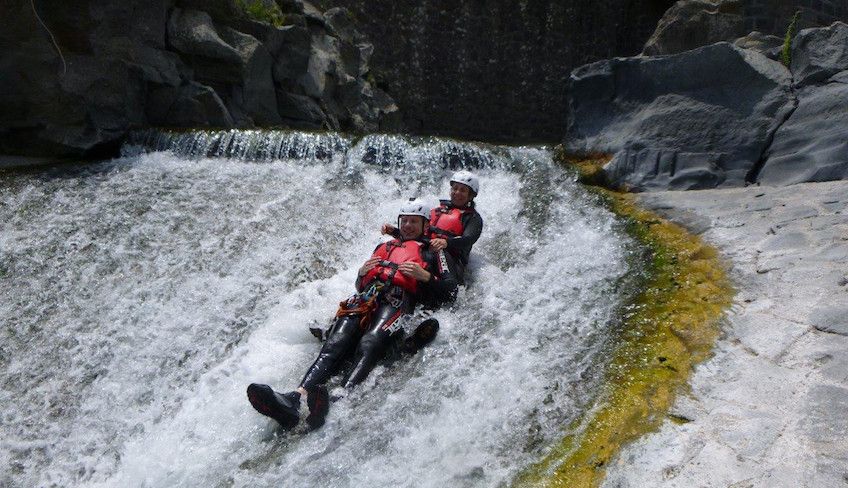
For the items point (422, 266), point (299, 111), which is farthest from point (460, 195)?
point (299, 111)

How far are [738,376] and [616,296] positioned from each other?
1.23m

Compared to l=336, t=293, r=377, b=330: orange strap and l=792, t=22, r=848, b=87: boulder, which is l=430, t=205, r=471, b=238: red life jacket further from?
l=792, t=22, r=848, b=87: boulder

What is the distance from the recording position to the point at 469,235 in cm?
530

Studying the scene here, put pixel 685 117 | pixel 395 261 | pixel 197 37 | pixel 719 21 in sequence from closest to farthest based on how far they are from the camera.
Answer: pixel 395 261, pixel 685 117, pixel 197 37, pixel 719 21

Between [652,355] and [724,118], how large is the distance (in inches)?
136

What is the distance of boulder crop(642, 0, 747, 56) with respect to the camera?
10266 millimetres

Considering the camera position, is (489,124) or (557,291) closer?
(557,291)

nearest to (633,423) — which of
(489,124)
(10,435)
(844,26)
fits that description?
(10,435)

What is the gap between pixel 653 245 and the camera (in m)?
4.96

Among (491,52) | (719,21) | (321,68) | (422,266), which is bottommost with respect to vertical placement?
(491,52)

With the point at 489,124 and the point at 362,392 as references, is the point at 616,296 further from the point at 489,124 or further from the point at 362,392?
the point at 489,124

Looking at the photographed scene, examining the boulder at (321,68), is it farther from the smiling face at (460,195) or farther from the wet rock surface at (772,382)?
the wet rock surface at (772,382)

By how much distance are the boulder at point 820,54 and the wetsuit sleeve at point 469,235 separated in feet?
9.70

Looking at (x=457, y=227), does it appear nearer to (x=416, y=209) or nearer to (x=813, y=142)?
(x=416, y=209)
